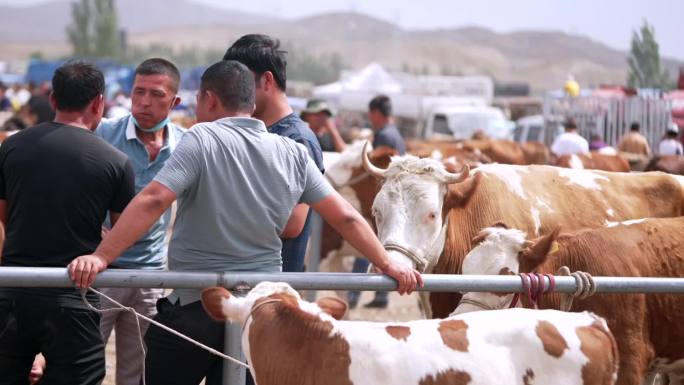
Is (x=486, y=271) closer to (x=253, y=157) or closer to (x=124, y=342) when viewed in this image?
(x=253, y=157)

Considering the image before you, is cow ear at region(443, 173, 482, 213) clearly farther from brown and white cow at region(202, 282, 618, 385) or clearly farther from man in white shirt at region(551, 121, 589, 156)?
man in white shirt at region(551, 121, 589, 156)

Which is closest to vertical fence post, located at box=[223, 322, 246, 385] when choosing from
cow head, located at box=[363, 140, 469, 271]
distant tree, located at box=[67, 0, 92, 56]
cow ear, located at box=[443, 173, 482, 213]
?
cow head, located at box=[363, 140, 469, 271]

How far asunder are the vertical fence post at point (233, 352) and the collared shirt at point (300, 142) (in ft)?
3.50

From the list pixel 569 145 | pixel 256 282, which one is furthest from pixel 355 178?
pixel 256 282

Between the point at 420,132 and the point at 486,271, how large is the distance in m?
30.7

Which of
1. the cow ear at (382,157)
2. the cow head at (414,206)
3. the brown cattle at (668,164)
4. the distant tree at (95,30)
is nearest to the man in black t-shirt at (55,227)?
the cow head at (414,206)

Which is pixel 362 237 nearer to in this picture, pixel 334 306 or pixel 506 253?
pixel 334 306

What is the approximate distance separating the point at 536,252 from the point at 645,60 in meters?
31.3

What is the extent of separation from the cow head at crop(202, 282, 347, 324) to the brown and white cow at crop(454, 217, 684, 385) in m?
1.47

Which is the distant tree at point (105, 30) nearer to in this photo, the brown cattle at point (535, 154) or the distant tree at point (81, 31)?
the distant tree at point (81, 31)

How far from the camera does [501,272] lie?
495 cm

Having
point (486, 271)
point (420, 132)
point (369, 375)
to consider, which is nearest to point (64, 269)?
point (369, 375)

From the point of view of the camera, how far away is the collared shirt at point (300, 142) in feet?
16.6

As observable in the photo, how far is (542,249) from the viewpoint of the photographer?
4.96 m
